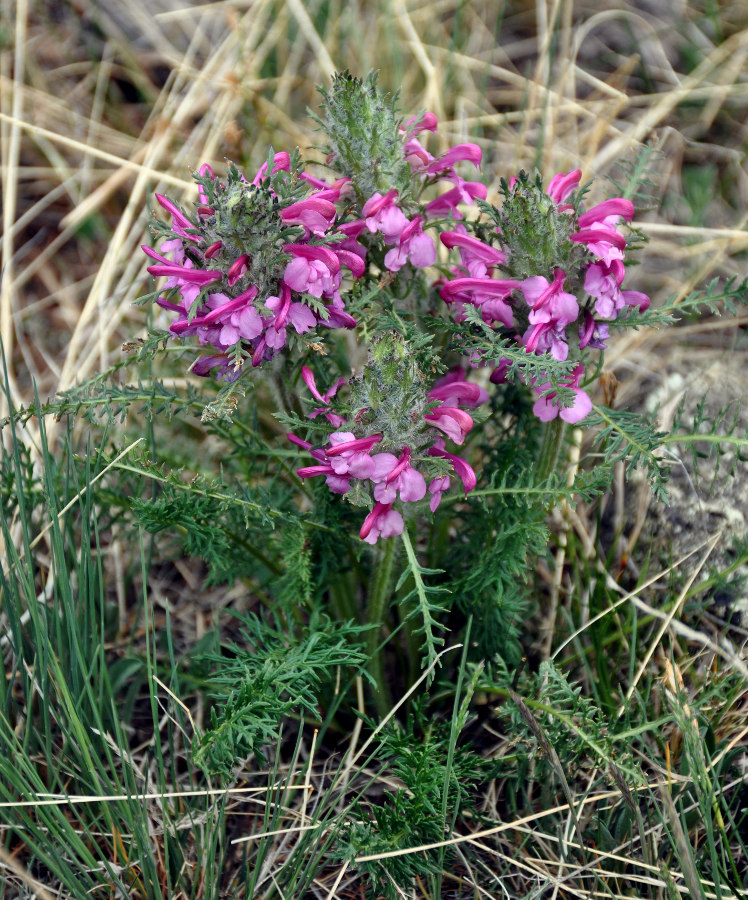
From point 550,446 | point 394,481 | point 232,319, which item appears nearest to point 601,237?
point 550,446

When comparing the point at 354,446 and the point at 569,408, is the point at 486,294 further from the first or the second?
the point at 354,446

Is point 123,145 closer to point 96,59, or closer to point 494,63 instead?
point 96,59

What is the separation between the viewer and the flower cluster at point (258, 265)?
1.46 m

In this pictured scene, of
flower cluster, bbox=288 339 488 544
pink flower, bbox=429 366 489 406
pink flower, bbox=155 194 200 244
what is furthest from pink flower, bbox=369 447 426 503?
pink flower, bbox=155 194 200 244

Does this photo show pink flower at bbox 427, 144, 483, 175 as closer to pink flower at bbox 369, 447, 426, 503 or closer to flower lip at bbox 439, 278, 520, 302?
flower lip at bbox 439, 278, 520, 302

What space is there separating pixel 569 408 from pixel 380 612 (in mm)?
612

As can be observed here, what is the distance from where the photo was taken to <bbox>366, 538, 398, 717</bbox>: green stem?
68.1 inches

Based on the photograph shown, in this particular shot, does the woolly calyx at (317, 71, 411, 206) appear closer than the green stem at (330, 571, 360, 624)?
Yes

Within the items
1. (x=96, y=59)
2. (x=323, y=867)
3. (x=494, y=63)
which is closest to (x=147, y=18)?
(x=96, y=59)

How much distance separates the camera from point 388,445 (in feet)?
4.91

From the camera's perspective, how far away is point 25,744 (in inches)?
65.4

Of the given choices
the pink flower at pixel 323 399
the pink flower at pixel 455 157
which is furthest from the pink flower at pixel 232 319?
the pink flower at pixel 455 157

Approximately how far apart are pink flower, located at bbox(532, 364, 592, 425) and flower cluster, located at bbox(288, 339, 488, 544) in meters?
0.19

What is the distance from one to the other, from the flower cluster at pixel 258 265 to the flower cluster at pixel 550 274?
0.81 ft
